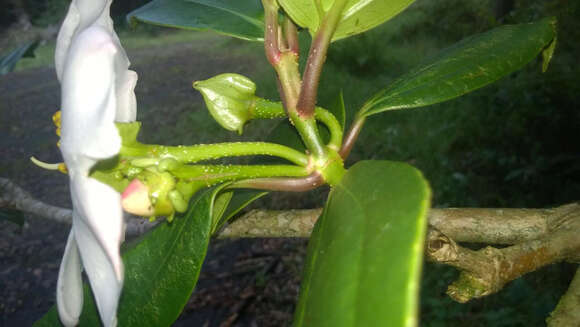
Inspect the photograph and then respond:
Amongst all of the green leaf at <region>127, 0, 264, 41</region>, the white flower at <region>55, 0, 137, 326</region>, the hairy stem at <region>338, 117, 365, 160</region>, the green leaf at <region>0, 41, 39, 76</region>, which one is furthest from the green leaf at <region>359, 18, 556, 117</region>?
the green leaf at <region>0, 41, 39, 76</region>

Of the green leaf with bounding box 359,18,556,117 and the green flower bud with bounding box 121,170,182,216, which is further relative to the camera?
the green leaf with bounding box 359,18,556,117

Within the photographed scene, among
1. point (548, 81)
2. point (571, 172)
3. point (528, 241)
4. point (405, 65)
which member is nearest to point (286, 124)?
point (528, 241)

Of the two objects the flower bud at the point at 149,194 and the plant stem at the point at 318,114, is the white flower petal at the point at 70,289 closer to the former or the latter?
the flower bud at the point at 149,194

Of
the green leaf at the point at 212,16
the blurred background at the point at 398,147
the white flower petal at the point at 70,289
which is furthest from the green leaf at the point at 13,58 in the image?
the white flower petal at the point at 70,289

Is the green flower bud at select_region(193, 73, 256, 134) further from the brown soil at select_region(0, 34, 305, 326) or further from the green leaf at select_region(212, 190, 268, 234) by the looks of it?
the brown soil at select_region(0, 34, 305, 326)

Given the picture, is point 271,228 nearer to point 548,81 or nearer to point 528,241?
point 528,241

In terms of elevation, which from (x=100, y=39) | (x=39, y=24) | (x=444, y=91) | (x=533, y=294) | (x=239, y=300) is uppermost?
(x=444, y=91)

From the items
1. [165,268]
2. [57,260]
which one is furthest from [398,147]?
[165,268]
